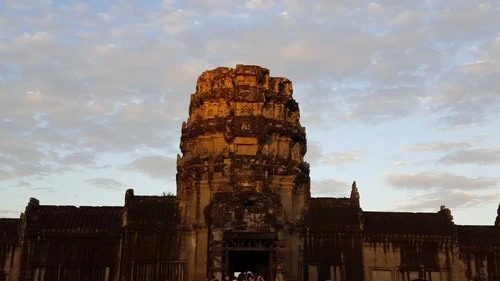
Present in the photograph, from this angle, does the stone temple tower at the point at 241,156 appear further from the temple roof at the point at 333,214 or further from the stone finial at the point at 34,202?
the stone finial at the point at 34,202

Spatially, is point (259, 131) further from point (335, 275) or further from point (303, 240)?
point (335, 275)

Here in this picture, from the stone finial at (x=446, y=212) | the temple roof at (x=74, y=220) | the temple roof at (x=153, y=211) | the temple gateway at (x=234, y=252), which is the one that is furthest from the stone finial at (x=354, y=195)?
the temple roof at (x=74, y=220)

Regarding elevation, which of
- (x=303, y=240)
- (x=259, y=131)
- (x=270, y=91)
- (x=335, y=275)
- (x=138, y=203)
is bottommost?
(x=335, y=275)

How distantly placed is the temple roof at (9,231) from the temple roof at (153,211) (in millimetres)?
8295

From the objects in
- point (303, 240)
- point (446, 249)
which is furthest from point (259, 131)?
point (446, 249)

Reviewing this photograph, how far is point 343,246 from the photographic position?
38.9 meters

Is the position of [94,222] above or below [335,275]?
above

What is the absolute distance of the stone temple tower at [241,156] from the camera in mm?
35844

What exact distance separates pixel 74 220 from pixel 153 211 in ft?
19.5

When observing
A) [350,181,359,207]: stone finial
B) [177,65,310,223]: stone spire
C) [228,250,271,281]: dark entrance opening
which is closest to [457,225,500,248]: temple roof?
[350,181,359,207]: stone finial

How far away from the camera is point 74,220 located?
131 ft

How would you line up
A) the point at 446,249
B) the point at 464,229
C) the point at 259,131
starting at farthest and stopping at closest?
1. the point at 464,229
2. the point at 446,249
3. the point at 259,131

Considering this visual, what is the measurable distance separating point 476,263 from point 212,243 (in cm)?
2146

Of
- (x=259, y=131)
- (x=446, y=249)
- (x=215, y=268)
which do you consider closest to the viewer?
(x=215, y=268)
